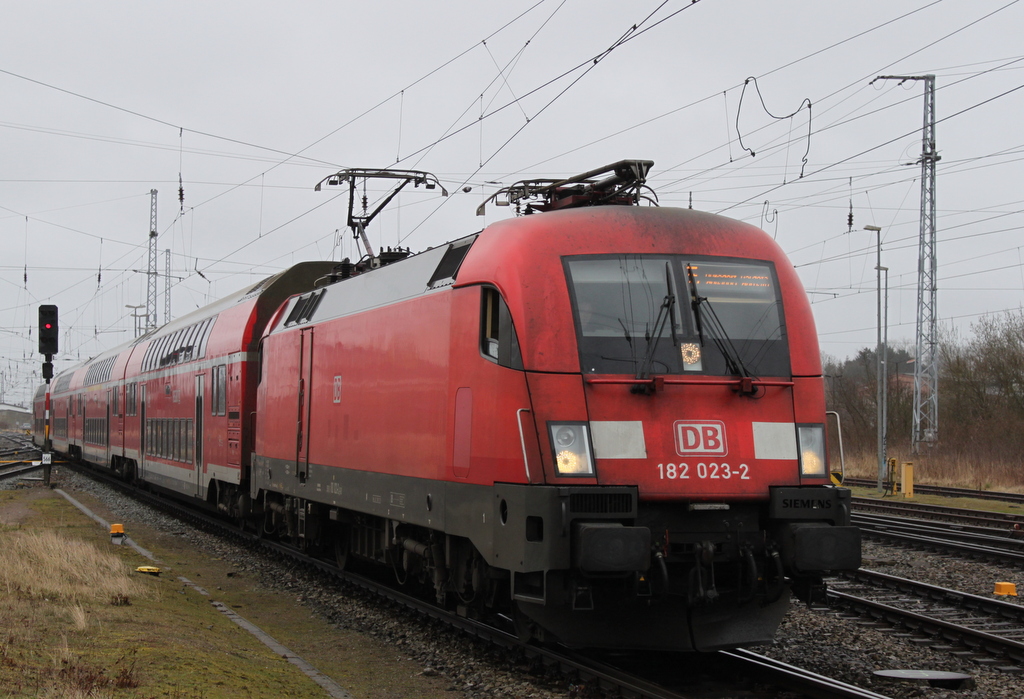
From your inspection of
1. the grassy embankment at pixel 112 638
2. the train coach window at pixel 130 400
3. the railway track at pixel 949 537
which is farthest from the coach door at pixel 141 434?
the railway track at pixel 949 537

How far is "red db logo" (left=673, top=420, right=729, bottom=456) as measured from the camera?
737cm

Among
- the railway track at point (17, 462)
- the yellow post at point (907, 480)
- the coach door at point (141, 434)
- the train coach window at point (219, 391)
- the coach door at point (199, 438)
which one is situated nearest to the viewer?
the train coach window at point (219, 391)

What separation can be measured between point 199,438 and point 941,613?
46.2ft

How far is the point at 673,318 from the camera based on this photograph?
7707mm

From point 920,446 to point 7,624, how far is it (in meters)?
31.9

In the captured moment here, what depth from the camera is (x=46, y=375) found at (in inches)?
1047

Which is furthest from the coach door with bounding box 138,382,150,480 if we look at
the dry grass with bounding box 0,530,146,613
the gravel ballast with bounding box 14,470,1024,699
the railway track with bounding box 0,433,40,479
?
the gravel ballast with bounding box 14,470,1024,699

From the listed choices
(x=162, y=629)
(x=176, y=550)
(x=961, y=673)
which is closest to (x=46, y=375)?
(x=176, y=550)

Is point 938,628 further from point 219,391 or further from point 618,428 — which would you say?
point 219,391

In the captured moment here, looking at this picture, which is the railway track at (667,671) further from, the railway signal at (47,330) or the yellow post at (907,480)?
the railway signal at (47,330)

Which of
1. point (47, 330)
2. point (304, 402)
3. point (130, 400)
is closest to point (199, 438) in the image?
point (304, 402)

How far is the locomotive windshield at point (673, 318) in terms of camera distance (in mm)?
7551

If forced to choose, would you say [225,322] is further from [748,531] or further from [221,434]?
[748,531]

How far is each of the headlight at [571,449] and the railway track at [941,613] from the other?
3.55 meters
